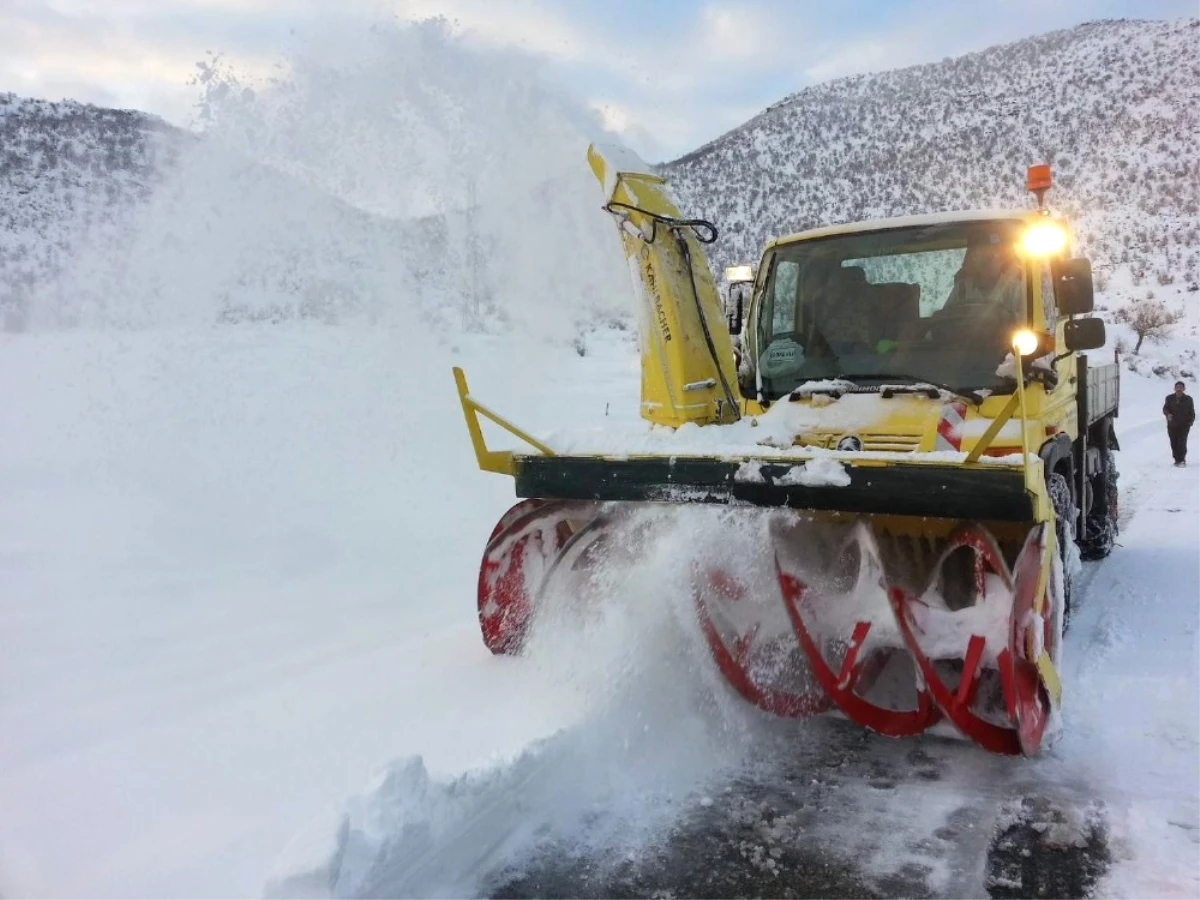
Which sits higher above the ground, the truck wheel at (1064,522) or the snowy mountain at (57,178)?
the snowy mountain at (57,178)

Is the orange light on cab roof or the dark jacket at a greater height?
the orange light on cab roof

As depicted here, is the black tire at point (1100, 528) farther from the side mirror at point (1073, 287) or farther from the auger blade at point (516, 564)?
the auger blade at point (516, 564)

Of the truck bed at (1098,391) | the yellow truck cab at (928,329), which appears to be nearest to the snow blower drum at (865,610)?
the yellow truck cab at (928,329)

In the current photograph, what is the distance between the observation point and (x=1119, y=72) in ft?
189

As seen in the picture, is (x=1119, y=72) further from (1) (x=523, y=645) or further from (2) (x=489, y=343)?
(1) (x=523, y=645)

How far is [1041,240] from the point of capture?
4.32 metres

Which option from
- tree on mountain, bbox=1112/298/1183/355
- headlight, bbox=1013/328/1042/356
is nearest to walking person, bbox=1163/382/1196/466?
headlight, bbox=1013/328/1042/356

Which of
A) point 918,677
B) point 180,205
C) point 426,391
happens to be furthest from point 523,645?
point 180,205

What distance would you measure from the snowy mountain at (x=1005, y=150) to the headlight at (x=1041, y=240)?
108ft

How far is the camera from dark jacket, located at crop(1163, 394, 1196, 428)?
11961 mm

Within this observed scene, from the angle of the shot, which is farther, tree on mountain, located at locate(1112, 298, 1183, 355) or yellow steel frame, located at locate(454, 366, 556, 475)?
tree on mountain, located at locate(1112, 298, 1183, 355)

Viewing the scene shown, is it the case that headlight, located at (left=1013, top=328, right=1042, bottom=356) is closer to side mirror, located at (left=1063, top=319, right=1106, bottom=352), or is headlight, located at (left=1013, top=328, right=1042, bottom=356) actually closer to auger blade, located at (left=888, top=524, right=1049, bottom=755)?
side mirror, located at (left=1063, top=319, right=1106, bottom=352)

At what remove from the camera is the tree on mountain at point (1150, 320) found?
27.7 metres

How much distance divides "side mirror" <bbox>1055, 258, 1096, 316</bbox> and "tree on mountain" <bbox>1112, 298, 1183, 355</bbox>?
2673cm
